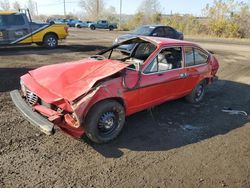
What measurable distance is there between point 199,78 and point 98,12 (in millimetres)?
75802

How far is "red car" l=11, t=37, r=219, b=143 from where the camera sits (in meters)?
4.00

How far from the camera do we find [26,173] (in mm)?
3619

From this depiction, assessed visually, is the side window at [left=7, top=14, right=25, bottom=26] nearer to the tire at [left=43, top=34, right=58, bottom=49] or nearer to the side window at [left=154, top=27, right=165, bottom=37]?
the tire at [left=43, top=34, right=58, bottom=49]

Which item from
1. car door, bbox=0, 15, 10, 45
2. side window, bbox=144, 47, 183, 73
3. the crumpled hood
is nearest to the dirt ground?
the crumpled hood

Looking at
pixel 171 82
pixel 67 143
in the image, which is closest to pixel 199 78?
pixel 171 82

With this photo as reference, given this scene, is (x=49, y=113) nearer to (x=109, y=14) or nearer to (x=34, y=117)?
(x=34, y=117)

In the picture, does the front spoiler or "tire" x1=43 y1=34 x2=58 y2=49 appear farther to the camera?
"tire" x1=43 y1=34 x2=58 y2=49

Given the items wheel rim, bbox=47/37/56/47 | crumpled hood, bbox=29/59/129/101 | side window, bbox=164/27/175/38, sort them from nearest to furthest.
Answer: crumpled hood, bbox=29/59/129/101, side window, bbox=164/27/175/38, wheel rim, bbox=47/37/56/47

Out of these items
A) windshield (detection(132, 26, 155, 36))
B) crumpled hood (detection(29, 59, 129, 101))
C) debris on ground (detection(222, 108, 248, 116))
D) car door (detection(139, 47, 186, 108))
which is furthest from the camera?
windshield (detection(132, 26, 155, 36))

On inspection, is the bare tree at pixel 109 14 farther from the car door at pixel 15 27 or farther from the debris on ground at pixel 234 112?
the debris on ground at pixel 234 112

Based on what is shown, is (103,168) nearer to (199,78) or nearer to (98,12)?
(199,78)

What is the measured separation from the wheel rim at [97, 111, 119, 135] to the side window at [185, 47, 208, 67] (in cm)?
240

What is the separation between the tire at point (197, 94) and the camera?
6493mm

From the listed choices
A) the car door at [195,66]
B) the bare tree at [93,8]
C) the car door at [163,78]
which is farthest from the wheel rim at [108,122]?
the bare tree at [93,8]
